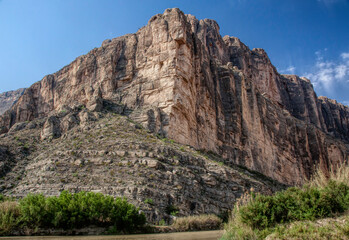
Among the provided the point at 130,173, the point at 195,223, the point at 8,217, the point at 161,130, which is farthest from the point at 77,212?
the point at 161,130

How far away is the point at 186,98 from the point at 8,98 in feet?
382

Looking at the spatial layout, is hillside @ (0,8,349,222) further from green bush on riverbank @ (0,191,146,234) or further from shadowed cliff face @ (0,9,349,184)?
green bush on riverbank @ (0,191,146,234)

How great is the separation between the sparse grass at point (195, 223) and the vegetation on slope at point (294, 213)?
674 centimetres

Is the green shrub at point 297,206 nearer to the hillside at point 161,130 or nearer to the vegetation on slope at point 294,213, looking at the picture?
the vegetation on slope at point 294,213

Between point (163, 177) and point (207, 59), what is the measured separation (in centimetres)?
3375

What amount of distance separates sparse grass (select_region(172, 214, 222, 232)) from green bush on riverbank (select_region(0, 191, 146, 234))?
3.18 meters

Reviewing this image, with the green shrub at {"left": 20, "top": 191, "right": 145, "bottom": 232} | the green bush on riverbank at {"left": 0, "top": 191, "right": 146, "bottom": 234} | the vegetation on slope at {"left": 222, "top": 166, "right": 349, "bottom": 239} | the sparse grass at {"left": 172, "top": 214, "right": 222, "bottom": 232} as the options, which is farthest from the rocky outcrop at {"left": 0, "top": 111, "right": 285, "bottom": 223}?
the vegetation on slope at {"left": 222, "top": 166, "right": 349, "bottom": 239}

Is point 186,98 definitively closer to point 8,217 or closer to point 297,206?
point 8,217

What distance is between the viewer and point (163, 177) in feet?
79.0

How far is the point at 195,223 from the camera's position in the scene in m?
19.2

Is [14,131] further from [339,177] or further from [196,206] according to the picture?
[339,177]

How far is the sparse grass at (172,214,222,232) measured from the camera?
60.5 feet

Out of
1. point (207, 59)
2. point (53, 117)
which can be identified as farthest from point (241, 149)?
point (53, 117)

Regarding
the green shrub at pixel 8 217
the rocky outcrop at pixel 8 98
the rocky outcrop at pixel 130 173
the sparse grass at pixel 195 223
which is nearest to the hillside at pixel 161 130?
the rocky outcrop at pixel 130 173
